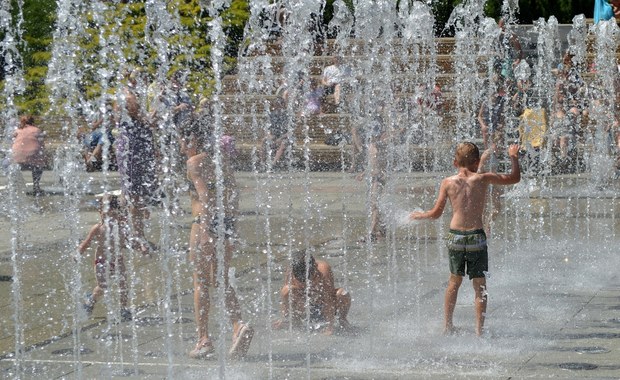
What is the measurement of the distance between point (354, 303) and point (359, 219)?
4.99m

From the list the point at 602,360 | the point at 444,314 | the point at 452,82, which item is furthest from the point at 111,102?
the point at 602,360

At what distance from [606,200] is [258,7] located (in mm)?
6230

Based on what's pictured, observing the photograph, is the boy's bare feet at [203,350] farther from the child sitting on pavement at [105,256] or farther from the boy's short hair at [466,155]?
the boy's short hair at [466,155]

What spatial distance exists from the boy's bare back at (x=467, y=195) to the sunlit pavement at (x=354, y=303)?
2.18ft

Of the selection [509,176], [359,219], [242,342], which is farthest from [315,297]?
[359,219]

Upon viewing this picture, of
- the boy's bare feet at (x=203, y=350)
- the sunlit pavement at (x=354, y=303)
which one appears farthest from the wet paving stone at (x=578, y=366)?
the boy's bare feet at (x=203, y=350)

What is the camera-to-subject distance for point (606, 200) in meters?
14.7

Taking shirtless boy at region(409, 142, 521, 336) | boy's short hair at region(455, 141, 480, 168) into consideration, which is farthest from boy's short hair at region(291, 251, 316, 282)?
boy's short hair at region(455, 141, 480, 168)

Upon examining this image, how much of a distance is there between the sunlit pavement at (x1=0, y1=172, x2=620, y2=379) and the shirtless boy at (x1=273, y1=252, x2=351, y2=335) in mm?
119

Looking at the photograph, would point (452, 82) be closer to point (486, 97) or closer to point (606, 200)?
point (486, 97)

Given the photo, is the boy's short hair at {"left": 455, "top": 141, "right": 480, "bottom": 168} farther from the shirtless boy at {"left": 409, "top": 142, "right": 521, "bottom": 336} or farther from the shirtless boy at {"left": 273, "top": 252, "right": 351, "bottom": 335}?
the shirtless boy at {"left": 273, "top": 252, "right": 351, "bottom": 335}

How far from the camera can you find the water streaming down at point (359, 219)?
6.70m

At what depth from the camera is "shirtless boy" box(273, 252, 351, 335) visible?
711 centimetres

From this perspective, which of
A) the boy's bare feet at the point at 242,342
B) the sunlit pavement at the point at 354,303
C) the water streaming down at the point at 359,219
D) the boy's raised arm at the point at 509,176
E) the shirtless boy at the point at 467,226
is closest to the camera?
the sunlit pavement at the point at 354,303
